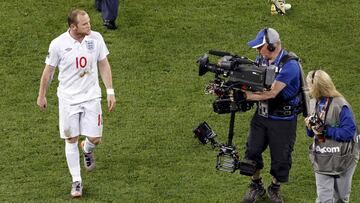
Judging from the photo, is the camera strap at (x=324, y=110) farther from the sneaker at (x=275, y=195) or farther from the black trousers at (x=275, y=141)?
the sneaker at (x=275, y=195)

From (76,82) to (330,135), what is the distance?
124 inches

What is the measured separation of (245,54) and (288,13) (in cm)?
192

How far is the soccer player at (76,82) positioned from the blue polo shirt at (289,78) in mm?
2033

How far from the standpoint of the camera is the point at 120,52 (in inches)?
586

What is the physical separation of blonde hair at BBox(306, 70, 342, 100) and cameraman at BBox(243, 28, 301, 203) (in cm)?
50

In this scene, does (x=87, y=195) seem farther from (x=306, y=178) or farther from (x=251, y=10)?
(x=251, y=10)

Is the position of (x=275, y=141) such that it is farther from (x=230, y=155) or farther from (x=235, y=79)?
(x=235, y=79)

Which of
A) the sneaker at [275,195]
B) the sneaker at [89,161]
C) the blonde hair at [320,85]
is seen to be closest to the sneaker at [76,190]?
the sneaker at [89,161]

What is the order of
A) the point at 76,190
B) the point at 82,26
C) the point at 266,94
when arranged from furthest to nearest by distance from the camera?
the point at 76,190 → the point at 82,26 → the point at 266,94

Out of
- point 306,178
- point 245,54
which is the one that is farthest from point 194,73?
point 306,178

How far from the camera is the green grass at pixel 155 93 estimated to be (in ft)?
35.7

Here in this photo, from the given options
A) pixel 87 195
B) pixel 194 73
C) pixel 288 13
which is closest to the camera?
pixel 87 195

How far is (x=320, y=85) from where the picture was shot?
361 inches

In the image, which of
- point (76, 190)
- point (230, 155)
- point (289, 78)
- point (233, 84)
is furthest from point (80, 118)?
point (289, 78)
